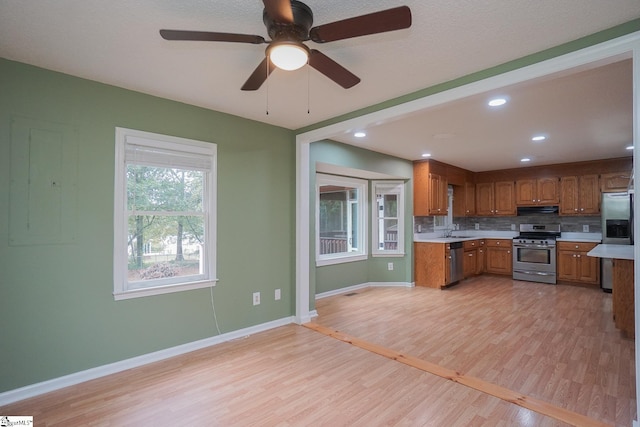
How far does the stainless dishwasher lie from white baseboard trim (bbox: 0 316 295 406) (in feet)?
12.4

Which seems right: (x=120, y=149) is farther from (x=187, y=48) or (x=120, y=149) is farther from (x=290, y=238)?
(x=290, y=238)

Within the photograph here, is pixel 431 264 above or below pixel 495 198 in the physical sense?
below

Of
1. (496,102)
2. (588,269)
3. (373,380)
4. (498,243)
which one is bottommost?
(373,380)

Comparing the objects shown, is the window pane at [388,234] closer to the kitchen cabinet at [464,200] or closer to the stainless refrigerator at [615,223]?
the kitchen cabinet at [464,200]

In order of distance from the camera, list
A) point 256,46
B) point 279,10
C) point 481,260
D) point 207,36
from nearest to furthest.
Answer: point 279,10 < point 207,36 < point 256,46 < point 481,260

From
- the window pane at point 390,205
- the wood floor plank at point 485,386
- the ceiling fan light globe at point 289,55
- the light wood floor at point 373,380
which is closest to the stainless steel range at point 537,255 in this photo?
→ the light wood floor at point 373,380

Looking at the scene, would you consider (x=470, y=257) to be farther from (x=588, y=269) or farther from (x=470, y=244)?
(x=588, y=269)

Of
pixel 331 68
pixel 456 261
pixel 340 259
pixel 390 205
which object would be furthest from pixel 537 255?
pixel 331 68

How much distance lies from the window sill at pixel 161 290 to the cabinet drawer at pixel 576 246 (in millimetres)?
6482

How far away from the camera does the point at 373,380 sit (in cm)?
260

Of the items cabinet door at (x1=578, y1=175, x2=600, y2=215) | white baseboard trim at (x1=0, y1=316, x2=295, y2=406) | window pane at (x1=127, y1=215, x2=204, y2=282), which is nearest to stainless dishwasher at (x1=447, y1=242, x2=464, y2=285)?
cabinet door at (x1=578, y1=175, x2=600, y2=215)

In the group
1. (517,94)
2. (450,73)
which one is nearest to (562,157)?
(517,94)

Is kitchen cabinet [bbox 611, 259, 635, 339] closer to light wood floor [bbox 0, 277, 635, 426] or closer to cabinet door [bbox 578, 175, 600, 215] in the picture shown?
light wood floor [bbox 0, 277, 635, 426]

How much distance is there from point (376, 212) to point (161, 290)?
4.11 m
